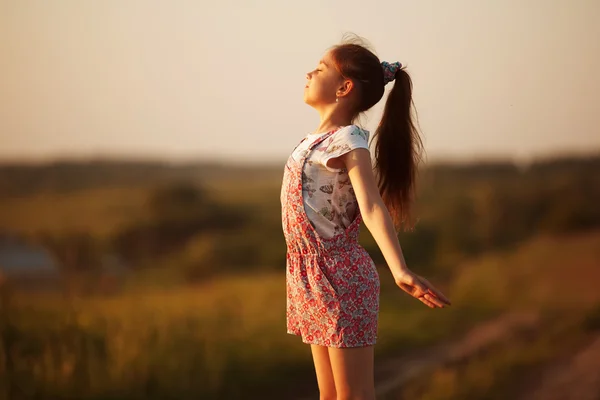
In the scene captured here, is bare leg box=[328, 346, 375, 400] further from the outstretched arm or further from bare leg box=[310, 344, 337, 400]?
the outstretched arm

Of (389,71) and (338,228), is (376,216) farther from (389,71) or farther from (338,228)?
(389,71)

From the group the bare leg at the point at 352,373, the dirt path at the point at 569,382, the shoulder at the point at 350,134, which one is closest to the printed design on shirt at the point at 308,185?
the shoulder at the point at 350,134

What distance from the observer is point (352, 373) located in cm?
176

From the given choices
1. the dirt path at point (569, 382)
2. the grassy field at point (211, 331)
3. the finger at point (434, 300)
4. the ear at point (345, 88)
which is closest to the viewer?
the finger at point (434, 300)

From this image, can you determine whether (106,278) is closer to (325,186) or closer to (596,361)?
(325,186)

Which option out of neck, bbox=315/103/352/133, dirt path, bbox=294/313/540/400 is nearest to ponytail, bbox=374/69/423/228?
neck, bbox=315/103/352/133

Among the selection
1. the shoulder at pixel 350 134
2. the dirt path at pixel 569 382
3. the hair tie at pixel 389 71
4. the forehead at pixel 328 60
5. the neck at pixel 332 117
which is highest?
the forehead at pixel 328 60

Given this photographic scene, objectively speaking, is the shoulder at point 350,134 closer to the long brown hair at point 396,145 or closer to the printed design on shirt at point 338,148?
the printed design on shirt at point 338,148

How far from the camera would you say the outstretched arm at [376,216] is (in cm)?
164

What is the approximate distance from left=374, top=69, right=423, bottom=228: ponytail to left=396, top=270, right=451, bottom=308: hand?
0.36 m

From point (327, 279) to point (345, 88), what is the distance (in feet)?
1.43

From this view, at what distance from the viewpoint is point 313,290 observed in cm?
180

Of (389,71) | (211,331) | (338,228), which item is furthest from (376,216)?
(211,331)

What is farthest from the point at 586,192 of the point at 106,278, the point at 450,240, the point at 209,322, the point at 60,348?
the point at 60,348
